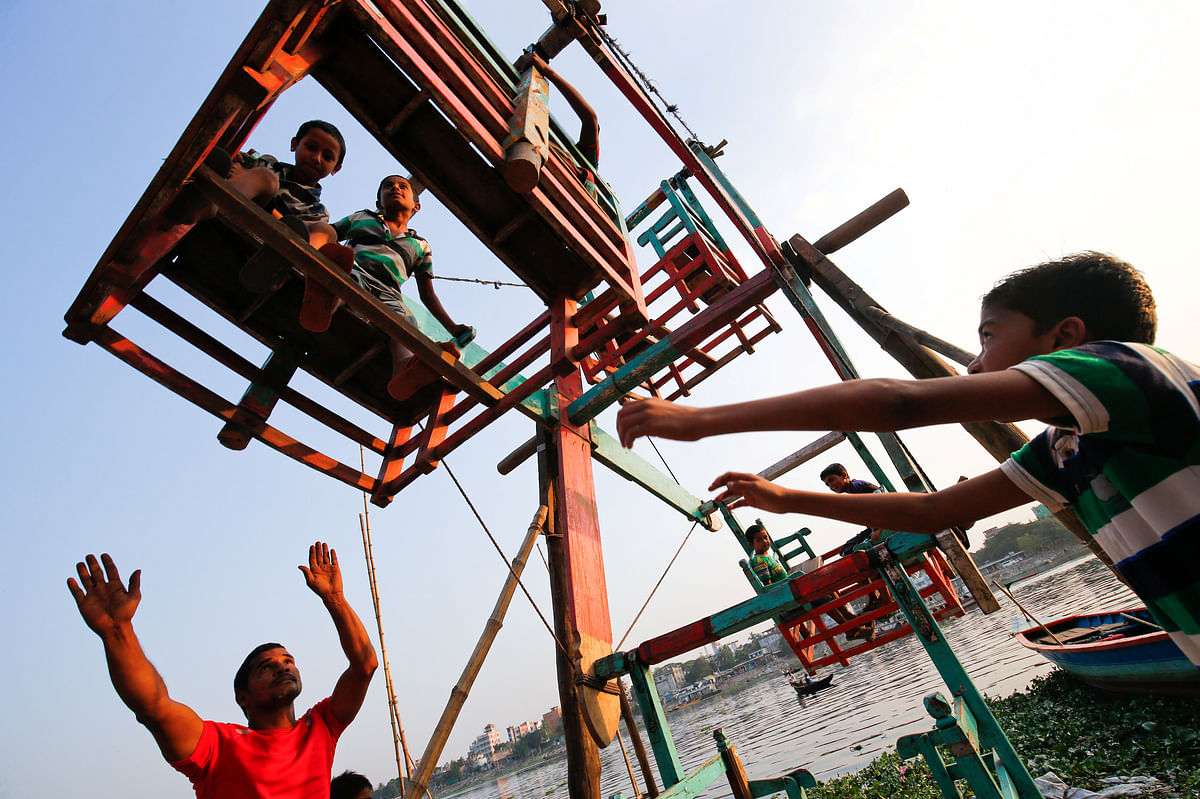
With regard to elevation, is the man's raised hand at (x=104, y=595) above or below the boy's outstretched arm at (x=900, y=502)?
above

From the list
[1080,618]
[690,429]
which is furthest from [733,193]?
[1080,618]

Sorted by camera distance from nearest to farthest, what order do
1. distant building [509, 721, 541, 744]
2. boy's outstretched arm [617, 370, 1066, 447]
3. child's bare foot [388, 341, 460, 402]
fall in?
boy's outstretched arm [617, 370, 1066, 447] → child's bare foot [388, 341, 460, 402] → distant building [509, 721, 541, 744]

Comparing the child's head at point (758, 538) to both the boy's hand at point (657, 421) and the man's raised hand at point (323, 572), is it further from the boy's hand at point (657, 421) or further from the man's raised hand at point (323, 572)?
the boy's hand at point (657, 421)

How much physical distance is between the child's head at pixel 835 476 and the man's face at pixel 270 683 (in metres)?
5.72

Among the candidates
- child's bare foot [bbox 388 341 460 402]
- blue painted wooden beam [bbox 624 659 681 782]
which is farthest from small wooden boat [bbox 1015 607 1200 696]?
child's bare foot [bbox 388 341 460 402]

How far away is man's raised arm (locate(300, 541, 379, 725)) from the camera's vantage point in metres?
2.54

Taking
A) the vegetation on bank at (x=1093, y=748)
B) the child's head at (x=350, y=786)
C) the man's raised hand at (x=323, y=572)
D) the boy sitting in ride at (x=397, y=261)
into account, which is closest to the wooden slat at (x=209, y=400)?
the boy sitting in ride at (x=397, y=261)

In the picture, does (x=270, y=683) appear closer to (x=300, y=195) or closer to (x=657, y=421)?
(x=657, y=421)

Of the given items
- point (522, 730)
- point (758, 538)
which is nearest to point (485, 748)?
point (522, 730)

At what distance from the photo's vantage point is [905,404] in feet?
3.06

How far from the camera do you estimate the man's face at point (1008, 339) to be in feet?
3.99

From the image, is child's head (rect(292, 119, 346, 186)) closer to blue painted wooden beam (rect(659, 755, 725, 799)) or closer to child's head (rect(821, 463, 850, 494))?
blue painted wooden beam (rect(659, 755, 725, 799))

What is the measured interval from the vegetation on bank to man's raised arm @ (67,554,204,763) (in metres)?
5.98

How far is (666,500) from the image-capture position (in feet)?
19.5
